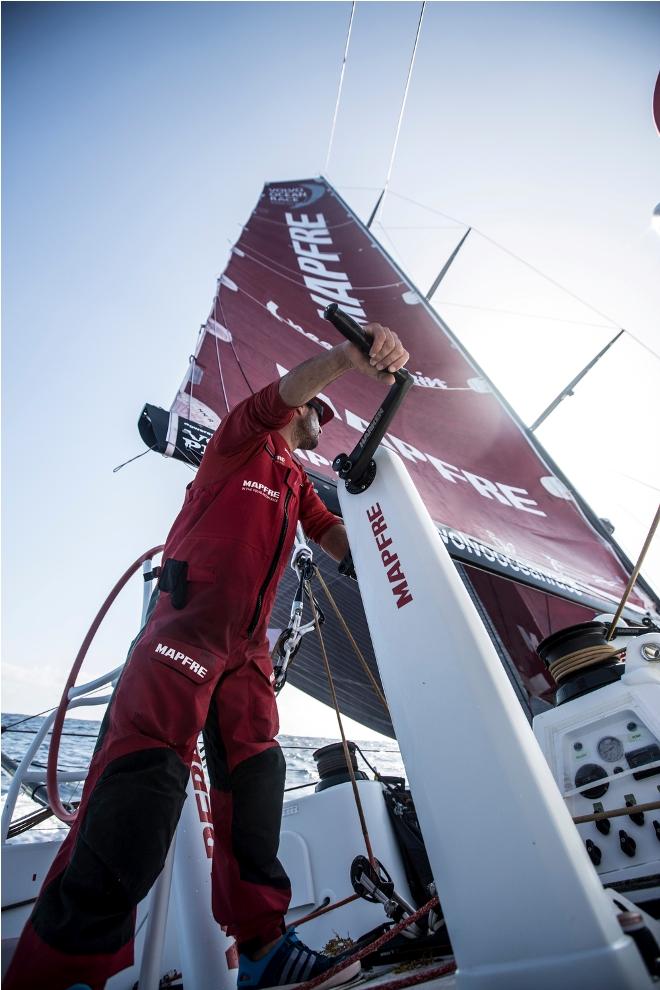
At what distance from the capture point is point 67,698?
148cm

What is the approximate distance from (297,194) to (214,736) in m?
8.34

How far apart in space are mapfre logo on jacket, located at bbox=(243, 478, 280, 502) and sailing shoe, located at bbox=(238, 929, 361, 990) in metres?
Result: 0.96

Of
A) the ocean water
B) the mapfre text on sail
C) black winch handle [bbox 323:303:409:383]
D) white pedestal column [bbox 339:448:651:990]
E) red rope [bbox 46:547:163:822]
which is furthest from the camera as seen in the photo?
the mapfre text on sail

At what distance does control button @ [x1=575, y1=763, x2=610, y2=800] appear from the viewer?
1010 millimetres

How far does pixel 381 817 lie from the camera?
2.00 metres

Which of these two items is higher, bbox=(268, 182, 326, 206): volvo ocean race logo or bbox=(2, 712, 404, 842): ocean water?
→ bbox=(268, 182, 326, 206): volvo ocean race logo

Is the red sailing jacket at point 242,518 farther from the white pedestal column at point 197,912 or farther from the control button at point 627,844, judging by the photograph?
the control button at point 627,844

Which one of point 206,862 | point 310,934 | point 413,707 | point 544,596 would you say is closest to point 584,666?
point 413,707

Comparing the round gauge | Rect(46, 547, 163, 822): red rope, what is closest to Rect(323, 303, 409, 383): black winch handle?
the round gauge

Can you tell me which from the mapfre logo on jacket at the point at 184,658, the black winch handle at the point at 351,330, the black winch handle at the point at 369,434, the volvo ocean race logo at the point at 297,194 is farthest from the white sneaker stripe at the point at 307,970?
the volvo ocean race logo at the point at 297,194

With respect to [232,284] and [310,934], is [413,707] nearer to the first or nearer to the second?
[310,934]

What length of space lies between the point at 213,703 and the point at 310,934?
55.2 inches

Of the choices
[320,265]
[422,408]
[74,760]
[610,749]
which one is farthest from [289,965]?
[74,760]

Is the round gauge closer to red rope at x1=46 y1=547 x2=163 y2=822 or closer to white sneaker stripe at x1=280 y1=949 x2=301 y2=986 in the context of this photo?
white sneaker stripe at x1=280 y1=949 x2=301 y2=986
